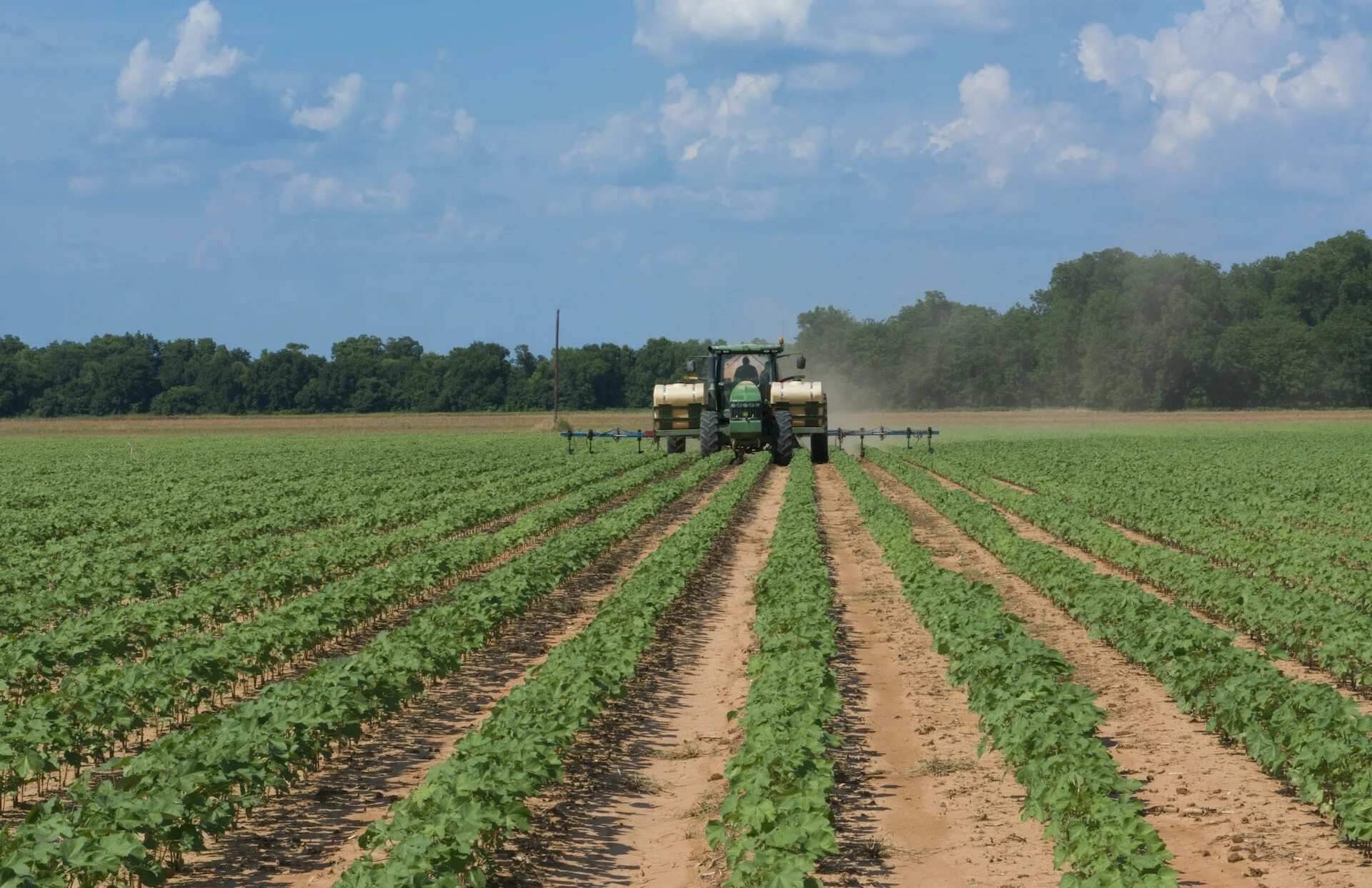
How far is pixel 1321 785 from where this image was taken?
22.3ft

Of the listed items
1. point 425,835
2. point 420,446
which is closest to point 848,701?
point 425,835

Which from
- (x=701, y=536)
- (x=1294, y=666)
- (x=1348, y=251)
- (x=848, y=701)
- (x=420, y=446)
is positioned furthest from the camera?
(x=1348, y=251)

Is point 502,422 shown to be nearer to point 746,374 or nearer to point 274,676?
point 746,374

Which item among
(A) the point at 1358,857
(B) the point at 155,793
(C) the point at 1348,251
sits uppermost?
(C) the point at 1348,251

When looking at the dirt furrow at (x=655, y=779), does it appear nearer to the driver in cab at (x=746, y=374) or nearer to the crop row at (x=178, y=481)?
the crop row at (x=178, y=481)

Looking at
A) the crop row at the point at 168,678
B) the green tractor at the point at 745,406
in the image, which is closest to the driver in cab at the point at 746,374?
the green tractor at the point at 745,406

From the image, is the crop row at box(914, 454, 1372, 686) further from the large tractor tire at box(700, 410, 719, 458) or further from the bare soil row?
the large tractor tire at box(700, 410, 719, 458)

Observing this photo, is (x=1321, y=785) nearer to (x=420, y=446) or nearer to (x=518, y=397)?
(x=420, y=446)

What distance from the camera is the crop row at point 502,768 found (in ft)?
17.8

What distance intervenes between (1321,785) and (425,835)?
4.63 m

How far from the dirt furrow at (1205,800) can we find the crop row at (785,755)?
177 centimetres

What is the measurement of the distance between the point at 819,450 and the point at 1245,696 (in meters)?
25.6

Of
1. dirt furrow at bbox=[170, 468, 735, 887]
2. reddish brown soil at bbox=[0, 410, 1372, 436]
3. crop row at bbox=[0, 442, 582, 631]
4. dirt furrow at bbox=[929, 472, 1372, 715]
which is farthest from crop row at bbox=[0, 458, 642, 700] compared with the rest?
reddish brown soil at bbox=[0, 410, 1372, 436]

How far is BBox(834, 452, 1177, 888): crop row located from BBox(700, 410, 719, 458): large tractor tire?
63.1 ft
